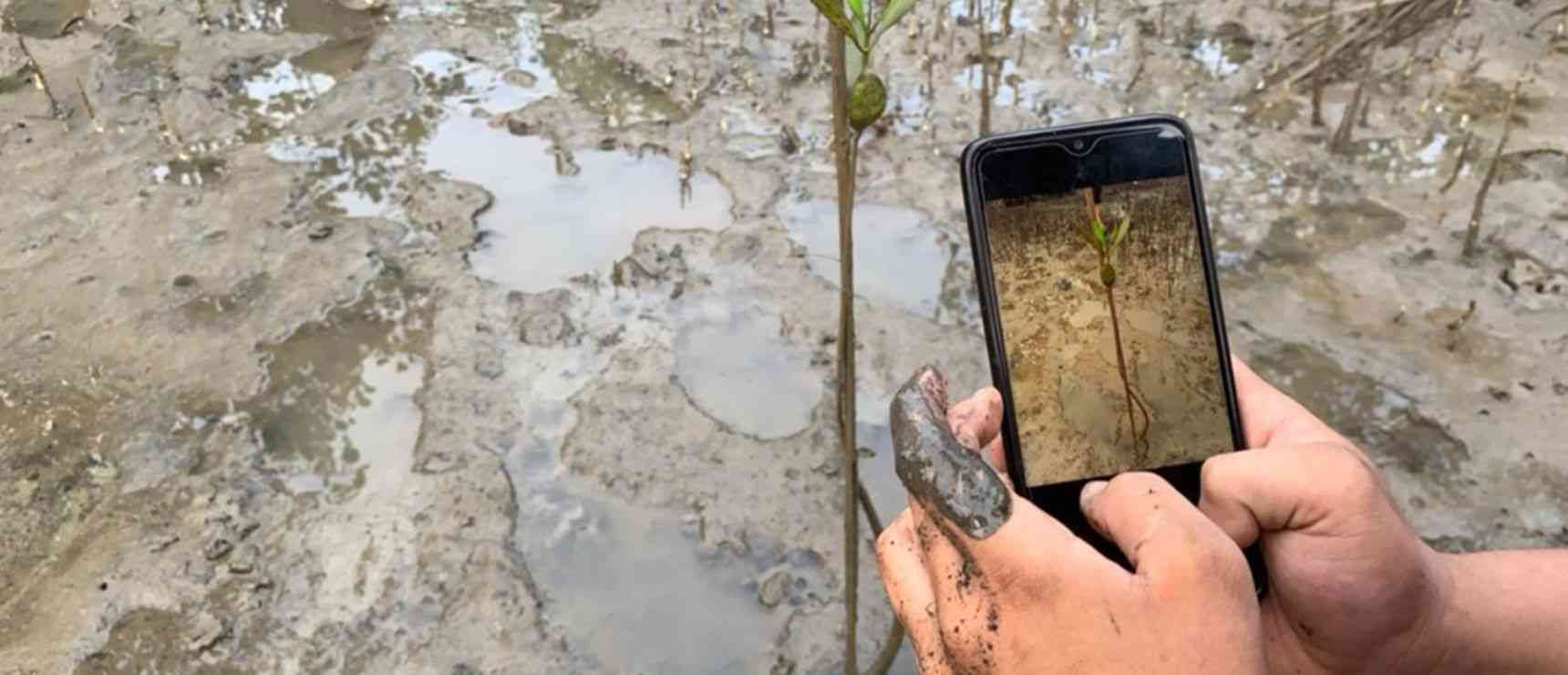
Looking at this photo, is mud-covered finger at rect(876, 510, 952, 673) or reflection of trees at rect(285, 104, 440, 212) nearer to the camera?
mud-covered finger at rect(876, 510, 952, 673)

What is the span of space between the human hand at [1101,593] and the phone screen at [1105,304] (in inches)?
7.7

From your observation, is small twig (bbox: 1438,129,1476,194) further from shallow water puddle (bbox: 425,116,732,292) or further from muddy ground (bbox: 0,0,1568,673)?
shallow water puddle (bbox: 425,116,732,292)

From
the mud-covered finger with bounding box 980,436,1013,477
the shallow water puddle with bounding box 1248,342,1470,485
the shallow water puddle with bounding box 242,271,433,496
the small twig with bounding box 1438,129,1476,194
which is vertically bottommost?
the shallow water puddle with bounding box 242,271,433,496

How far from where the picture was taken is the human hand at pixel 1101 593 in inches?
35.8

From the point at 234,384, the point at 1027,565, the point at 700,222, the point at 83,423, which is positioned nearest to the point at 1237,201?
the point at 700,222

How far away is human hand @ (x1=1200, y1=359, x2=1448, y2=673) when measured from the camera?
106cm

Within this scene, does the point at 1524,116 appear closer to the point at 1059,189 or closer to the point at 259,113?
the point at 1059,189

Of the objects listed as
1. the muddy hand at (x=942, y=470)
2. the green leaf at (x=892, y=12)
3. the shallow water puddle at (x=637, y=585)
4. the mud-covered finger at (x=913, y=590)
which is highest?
the green leaf at (x=892, y=12)

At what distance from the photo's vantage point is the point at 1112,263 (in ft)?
4.13

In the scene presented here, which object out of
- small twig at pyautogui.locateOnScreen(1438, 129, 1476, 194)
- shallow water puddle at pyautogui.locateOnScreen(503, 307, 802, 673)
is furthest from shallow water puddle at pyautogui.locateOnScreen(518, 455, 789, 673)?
small twig at pyautogui.locateOnScreen(1438, 129, 1476, 194)

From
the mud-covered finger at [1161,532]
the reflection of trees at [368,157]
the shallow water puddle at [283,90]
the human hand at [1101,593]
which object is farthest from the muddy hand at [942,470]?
the shallow water puddle at [283,90]

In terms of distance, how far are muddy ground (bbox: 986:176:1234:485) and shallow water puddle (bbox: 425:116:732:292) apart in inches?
77.8

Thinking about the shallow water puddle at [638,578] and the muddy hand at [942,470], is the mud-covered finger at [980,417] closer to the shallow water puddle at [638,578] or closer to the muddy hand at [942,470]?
the muddy hand at [942,470]

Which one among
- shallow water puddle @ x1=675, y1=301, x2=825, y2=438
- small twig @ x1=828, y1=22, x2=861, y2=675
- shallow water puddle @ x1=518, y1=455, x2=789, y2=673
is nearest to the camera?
small twig @ x1=828, y1=22, x2=861, y2=675
